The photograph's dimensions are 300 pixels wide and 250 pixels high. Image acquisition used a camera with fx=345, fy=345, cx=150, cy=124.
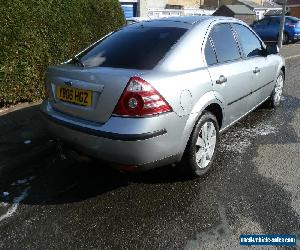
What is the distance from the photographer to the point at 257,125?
5.27 metres

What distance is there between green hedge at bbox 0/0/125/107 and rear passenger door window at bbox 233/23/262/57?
3193mm

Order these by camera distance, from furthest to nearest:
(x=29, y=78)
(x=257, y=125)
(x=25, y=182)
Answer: (x=29, y=78) < (x=257, y=125) < (x=25, y=182)

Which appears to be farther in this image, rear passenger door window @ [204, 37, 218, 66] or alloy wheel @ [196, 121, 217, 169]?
rear passenger door window @ [204, 37, 218, 66]

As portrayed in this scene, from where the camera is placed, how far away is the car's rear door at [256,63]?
452 cm

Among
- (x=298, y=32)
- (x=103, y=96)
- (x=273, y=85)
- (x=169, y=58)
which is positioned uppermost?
(x=169, y=58)

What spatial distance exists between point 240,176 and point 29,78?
3.79 metres

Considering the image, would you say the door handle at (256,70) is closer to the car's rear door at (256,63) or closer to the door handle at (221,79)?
the car's rear door at (256,63)

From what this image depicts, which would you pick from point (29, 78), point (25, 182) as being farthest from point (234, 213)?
point (29, 78)

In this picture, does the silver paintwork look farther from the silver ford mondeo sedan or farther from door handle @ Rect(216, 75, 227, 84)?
door handle @ Rect(216, 75, 227, 84)

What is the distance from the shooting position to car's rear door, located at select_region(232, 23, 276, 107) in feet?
14.8

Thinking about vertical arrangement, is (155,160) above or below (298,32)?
above

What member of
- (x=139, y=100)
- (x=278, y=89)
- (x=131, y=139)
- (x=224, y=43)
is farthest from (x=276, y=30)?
(x=131, y=139)

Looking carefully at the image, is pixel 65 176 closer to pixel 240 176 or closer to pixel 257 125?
pixel 240 176

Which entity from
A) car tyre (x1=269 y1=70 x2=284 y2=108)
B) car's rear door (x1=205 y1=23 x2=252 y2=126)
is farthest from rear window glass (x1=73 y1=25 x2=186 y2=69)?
car tyre (x1=269 y1=70 x2=284 y2=108)
